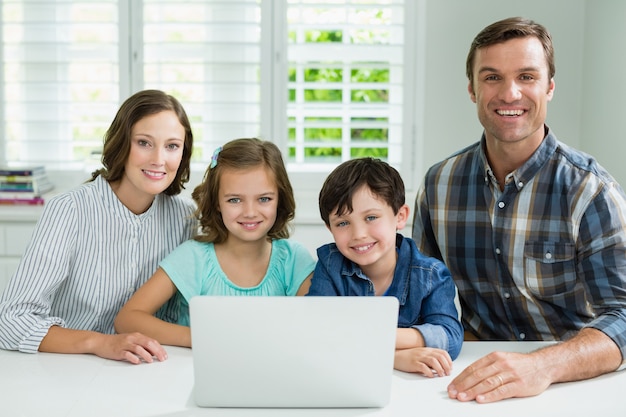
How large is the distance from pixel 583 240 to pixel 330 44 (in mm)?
1947

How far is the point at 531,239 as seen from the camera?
1.97 metres

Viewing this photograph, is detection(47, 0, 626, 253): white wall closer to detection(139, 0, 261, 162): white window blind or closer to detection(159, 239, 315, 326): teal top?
detection(139, 0, 261, 162): white window blind

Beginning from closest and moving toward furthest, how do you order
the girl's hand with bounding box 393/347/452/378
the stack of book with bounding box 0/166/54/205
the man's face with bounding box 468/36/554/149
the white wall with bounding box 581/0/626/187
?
the girl's hand with bounding box 393/347/452/378, the man's face with bounding box 468/36/554/149, the white wall with bounding box 581/0/626/187, the stack of book with bounding box 0/166/54/205

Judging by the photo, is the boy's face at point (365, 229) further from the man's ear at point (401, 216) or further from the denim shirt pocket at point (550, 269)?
the denim shirt pocket at point (550, 269)

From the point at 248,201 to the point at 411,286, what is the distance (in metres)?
0.45

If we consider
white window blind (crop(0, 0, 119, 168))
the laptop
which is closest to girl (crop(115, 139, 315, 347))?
the laptop

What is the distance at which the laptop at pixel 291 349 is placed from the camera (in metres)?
1.30

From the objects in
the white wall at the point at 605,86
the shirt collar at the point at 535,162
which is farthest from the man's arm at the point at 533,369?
the white wall at the point at 605,86

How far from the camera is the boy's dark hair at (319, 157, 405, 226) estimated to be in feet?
5.78

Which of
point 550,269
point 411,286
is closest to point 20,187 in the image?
point 411,286

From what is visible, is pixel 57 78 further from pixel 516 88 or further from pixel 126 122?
pixel 516 88

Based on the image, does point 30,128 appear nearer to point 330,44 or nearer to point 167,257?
point 330,44

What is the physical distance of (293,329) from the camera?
1305 mm

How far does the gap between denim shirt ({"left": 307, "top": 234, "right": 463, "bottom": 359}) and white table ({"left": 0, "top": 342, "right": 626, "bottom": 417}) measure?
113mm
